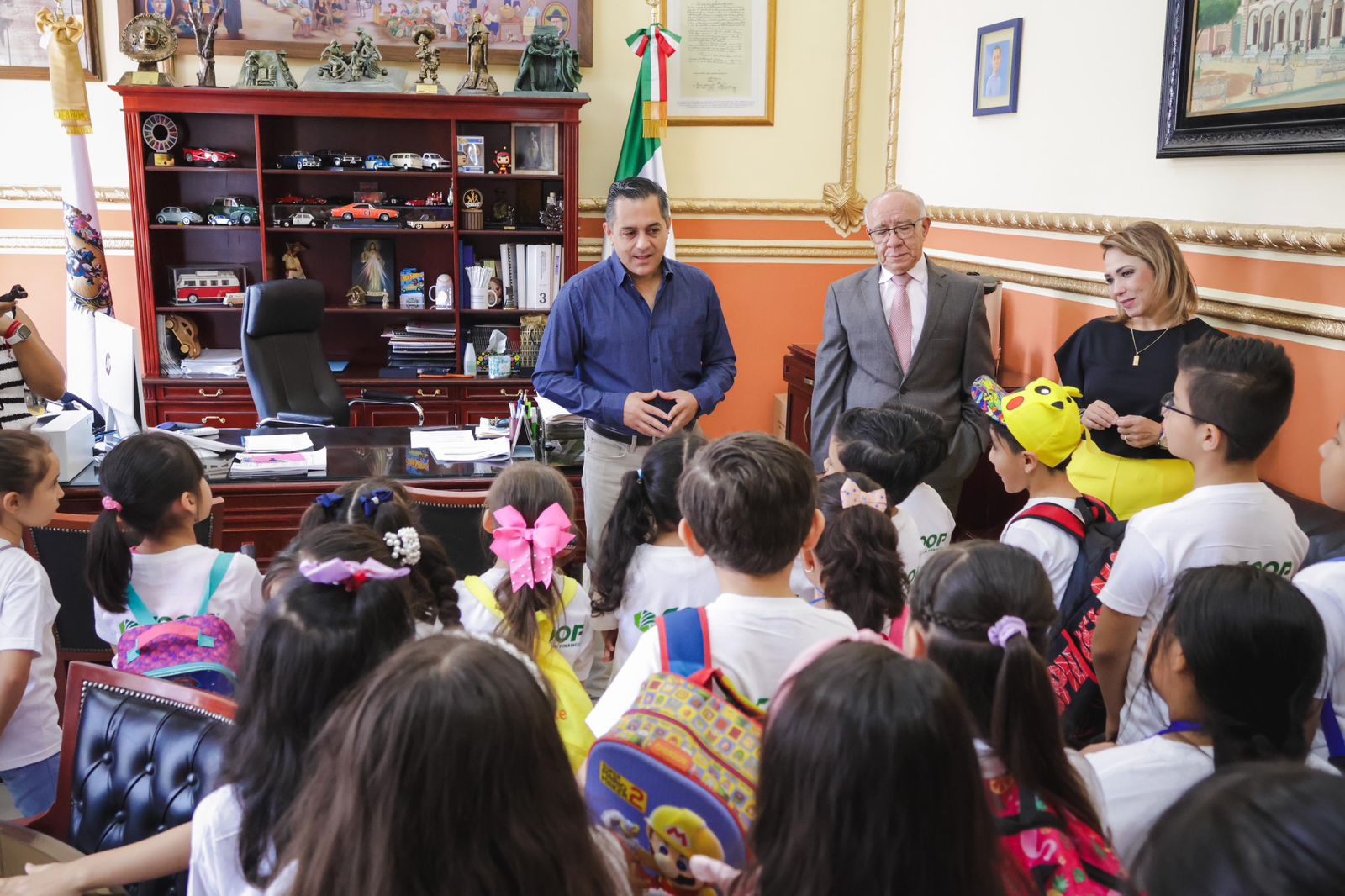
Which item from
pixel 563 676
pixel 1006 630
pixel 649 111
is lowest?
pixel 563 676

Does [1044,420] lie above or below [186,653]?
above

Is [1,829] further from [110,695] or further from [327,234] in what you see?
[327,234]

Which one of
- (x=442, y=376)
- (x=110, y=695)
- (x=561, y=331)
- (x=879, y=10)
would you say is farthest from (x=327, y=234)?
(x=110, y=695)

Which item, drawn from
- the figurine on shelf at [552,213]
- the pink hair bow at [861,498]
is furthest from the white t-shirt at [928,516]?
the figurine on shelf at [552,213]

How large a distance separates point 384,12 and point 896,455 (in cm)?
409

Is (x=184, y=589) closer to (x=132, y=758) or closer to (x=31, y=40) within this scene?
(x=132, y=758)

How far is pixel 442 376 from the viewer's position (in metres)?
5.19

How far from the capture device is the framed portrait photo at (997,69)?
415 centimetres

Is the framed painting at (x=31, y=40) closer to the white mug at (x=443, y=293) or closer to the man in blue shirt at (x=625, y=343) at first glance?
the white mug at (x=443, y=293)

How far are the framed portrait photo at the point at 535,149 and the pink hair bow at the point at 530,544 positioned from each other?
3582 mm

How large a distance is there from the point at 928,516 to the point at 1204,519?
706mm

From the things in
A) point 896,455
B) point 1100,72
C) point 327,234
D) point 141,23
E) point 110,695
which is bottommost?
point 110,695

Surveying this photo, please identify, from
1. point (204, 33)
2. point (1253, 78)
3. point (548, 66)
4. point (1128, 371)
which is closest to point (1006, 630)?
point (1128, 371)

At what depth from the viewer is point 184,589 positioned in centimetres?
210
